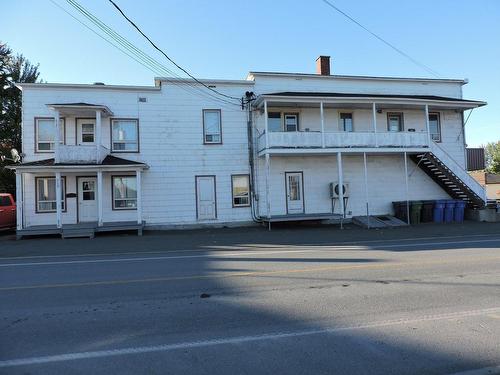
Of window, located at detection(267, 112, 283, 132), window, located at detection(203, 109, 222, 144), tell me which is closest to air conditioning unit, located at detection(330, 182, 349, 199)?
window, located at detection(267, 112, 283, 132)

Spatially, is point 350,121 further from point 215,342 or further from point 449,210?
point 215,342

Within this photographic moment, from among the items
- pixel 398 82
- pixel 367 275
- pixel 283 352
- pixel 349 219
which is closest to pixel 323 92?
pixel 398 82

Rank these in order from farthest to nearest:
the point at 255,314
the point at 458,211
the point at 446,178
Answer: the point at 446,178
the point at 458,211
the point at 255,314

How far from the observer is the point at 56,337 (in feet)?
16.4

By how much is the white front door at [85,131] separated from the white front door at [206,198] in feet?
18.5

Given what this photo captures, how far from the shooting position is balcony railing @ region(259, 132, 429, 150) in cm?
2142

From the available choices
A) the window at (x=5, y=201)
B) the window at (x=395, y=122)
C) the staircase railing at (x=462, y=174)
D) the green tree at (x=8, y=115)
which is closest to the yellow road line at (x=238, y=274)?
the staircase railing at (x=462, y=174)

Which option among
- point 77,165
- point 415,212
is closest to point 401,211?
point 415,212

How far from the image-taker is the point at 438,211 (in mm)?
23094

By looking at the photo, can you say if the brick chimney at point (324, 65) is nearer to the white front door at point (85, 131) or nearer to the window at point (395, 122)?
the window at point (395, 122)

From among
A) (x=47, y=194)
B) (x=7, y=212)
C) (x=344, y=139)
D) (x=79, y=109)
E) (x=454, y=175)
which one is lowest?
(x=7, y=212)

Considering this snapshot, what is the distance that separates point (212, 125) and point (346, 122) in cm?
772

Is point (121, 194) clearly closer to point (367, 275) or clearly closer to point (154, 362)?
point (367, 275)

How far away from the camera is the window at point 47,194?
20531 mm
